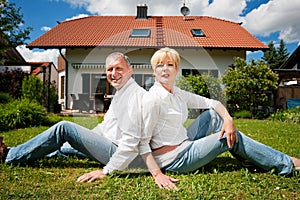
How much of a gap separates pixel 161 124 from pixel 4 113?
4938 millimetres

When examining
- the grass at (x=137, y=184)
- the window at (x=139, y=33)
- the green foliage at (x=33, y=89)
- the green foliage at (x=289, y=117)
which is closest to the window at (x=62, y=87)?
the green foliage at (x=33, y=89)

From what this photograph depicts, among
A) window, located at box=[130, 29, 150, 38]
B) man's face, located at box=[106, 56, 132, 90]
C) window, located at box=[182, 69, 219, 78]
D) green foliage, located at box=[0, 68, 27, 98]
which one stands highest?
window, located at box=[130, 29, 150, 38]

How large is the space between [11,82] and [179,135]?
10479 millimetres

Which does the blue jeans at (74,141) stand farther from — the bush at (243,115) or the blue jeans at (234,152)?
the bush at (243,115)

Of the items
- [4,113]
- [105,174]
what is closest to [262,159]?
[105,174]

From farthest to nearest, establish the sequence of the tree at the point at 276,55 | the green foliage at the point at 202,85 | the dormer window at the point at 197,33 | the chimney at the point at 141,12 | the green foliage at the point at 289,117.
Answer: the tree at the point at 276,55 < the chimney at the point at 141,12 < the dormer window at the point at 197,33 < the green foliage at the point at 202,85 < the green foliage at the point at 289,117

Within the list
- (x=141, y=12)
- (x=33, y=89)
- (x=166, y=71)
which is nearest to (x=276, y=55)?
(x=141, y=12)

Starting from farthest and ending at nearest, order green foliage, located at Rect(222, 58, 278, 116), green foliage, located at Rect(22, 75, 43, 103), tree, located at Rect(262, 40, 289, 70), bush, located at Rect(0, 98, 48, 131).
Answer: tree, located at Rect(262, 40, 289, 70)
green foliage, located at Rect(222, 58, 278, 116)
green foliage, located at Rect(22, 75, 43, 103)
bush, located at Rect(0, 98, 48, 131)

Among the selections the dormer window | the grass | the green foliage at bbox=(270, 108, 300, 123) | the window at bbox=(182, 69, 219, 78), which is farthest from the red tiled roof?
the grass

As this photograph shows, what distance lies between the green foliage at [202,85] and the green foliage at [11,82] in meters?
6.06

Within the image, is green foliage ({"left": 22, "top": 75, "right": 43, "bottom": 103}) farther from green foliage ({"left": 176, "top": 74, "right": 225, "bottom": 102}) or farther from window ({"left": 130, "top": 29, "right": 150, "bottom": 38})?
window ({"left": 130, "top": 29, "right": 150, "bottom": 38})

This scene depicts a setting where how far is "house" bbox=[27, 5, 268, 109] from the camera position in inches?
462

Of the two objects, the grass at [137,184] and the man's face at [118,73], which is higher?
the man's face at [118,73]

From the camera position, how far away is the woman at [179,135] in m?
2.07
